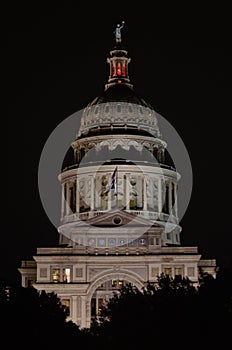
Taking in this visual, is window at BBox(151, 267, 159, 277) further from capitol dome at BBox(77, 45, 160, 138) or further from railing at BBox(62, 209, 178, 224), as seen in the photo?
capitol dome at BBox(77, 45, 160, 138)

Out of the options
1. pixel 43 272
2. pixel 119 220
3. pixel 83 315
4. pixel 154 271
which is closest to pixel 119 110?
pixel 119 220

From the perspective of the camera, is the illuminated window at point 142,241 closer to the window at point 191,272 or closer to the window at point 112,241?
the window at point 112,241

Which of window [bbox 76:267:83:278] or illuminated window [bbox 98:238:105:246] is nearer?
window [bbox 76:267:83:278]

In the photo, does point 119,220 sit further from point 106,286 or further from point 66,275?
point 66,275

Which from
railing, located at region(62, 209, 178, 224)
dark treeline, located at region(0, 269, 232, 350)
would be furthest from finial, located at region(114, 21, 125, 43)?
dark treeline, located at region(0, 269, 232, 350)

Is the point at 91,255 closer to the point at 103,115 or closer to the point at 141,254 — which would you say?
the point at 141,254

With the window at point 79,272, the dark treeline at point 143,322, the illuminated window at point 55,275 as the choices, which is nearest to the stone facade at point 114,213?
the illuminated window at point 55,275

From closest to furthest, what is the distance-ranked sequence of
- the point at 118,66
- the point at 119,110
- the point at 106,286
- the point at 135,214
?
the point at 106,286 → the point at 135,214 → the point at 119,110 → the point at 118,66

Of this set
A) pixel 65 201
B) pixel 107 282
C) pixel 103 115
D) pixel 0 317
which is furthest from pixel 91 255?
pixel 0 317
